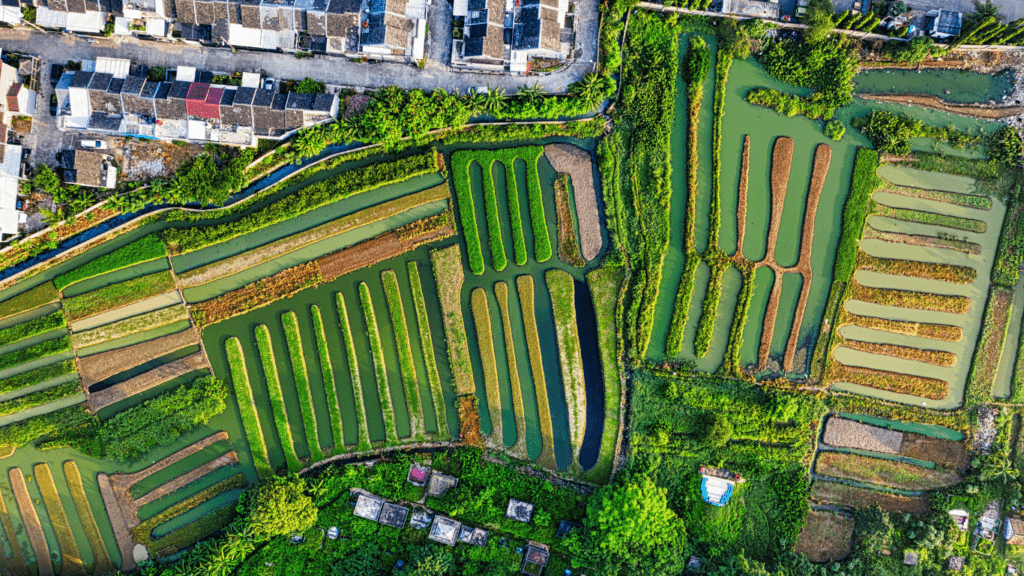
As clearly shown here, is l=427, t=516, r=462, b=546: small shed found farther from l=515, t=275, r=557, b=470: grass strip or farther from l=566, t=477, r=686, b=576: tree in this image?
l=566, t=477, r=686, b=576: tree

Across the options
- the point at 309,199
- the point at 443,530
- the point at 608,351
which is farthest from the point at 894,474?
the point at 309,199

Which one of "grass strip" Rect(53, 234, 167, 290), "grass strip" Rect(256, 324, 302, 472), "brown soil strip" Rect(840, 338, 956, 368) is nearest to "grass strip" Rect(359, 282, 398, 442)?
"grass strip" Rect(256, 324, 302, 472)

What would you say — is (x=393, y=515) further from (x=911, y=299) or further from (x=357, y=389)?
(x=911, y=299)

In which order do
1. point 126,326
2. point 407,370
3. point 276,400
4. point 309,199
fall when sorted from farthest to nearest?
point 407,370 < point 276,400 < point 126,326 < point 309,199

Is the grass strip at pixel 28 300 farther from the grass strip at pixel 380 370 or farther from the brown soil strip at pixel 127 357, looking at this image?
the grass strip at pixel 380 370

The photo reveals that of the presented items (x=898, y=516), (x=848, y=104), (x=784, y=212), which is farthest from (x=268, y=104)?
(x=898, y=516)

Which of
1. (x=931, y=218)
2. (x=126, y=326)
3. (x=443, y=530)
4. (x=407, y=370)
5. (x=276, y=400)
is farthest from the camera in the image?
(x=407, y=370)

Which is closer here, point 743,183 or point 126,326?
point 126,326
